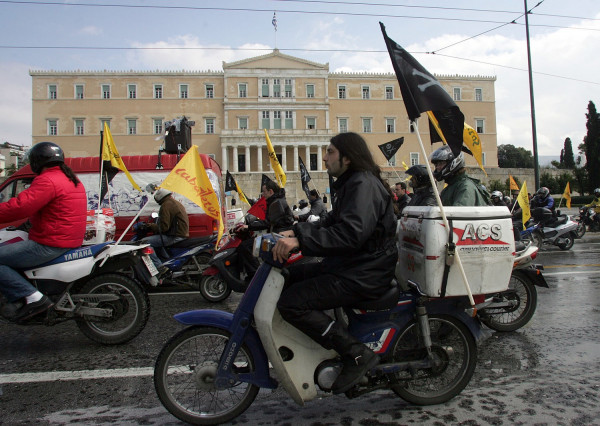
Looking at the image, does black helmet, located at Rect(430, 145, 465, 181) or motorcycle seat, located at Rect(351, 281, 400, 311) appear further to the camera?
black helmet, located at Rect(430, 145, 465, 181)

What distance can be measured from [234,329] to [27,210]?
2168mm

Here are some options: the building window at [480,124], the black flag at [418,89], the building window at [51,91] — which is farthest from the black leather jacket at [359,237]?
the building window at [480,124]

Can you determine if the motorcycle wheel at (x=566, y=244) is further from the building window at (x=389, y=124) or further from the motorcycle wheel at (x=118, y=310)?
the building window at (x=389, y=124)

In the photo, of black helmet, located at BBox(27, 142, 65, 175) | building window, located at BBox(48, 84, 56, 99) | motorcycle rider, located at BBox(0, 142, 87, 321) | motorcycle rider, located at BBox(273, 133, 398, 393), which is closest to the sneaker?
motorcycle rider, located at BBox(0, 142, 87, 321)

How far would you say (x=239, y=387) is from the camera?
102 inches

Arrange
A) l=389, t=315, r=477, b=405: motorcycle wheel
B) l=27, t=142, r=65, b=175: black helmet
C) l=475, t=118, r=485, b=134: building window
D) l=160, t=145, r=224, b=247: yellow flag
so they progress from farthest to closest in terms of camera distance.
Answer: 1. l=475, t=118, r=485, b=134: building window
2. l=160, t=145, r=224, b=247: yellow flag
3. l=27, t=142, r=65, b=175: black helmet
4. l=389, t=315, r=477, b=405: motorcycle wheel

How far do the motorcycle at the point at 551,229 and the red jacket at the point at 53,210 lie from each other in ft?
33.4

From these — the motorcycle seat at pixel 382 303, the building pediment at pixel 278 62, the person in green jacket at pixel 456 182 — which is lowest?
the motorcycle seat at pixel 382 303

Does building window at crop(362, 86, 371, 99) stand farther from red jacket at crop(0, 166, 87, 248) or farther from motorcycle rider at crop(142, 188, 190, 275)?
red jacket at crop(0, 166, 87, 248)

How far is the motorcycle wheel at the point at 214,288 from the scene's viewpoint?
6.23 metres

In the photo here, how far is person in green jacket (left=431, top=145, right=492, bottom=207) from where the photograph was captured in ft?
12.8

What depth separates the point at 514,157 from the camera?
90.8 metres

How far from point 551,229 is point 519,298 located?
326 inches

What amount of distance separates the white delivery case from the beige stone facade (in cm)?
5725
